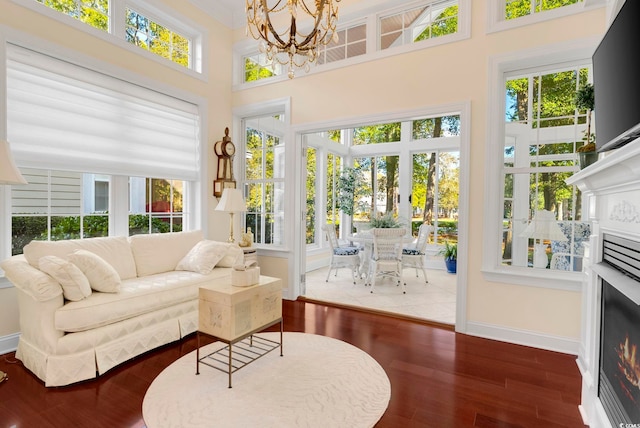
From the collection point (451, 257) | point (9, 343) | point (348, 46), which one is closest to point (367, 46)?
point (348, 46)

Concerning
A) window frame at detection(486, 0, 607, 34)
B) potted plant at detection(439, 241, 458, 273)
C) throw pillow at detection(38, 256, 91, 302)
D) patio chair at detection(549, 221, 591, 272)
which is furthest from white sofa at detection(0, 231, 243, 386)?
potted plant at detection(439, 241, 458, 273)

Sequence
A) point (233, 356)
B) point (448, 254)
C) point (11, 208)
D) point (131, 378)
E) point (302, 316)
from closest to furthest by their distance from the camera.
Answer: point (131, 378) → point (233, 356) → point (11, 208) → point (302, 316) → point (448, 254)

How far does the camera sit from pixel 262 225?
16.4 ft

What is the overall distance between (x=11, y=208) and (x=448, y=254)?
6627mm

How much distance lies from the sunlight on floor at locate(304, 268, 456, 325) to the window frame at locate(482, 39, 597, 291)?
0.85 metres

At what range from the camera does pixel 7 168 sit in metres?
2.34

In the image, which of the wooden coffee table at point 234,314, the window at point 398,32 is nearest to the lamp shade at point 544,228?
the window at point 398,32

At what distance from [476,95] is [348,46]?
176cm

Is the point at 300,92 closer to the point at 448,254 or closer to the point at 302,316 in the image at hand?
the point at 302,316

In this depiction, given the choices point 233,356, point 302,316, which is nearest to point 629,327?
point 233,356

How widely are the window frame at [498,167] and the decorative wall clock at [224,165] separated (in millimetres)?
3328

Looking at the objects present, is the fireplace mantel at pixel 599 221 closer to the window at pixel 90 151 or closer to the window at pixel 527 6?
the window at pixel 527 6

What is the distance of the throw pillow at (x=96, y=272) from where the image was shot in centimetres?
263

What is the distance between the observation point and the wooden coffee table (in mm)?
2348
